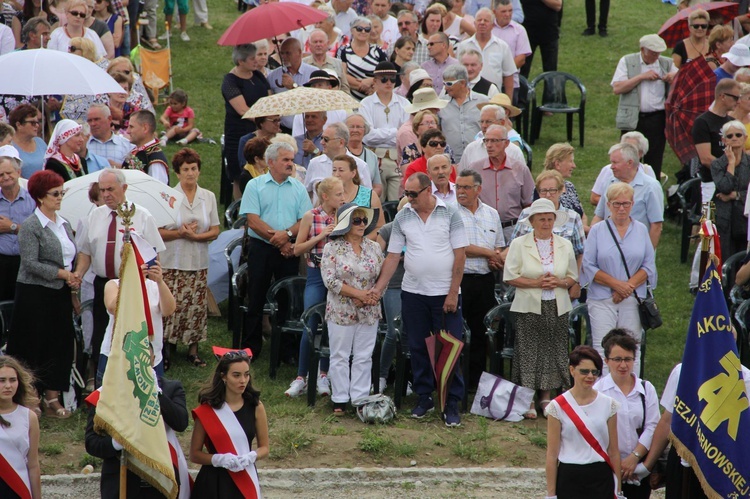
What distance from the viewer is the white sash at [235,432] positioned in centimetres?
732

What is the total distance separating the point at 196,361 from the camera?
1077cm

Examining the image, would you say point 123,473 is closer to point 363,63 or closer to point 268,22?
point 268,22

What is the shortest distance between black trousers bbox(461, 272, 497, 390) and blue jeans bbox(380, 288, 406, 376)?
600 millimetres

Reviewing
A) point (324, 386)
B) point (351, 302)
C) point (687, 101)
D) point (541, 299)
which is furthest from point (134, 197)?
point (687, 101)

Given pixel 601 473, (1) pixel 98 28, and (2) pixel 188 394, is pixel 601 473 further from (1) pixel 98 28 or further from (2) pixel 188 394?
(1) pixel 98 28

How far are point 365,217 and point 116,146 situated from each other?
307cm

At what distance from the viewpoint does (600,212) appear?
36.4 ft

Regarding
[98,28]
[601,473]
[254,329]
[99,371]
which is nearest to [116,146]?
[254,329]

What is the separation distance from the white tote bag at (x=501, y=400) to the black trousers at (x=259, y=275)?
198 cm

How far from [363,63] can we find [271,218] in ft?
14.9

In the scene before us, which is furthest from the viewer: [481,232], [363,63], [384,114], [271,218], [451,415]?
[363,63]

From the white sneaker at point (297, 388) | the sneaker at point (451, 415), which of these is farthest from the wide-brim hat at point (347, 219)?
the sneaker at point (451, 415)

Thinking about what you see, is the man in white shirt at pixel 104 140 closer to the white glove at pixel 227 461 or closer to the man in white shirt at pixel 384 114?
the man in white shirt at pixel 384 114

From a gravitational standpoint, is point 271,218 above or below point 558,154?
below
